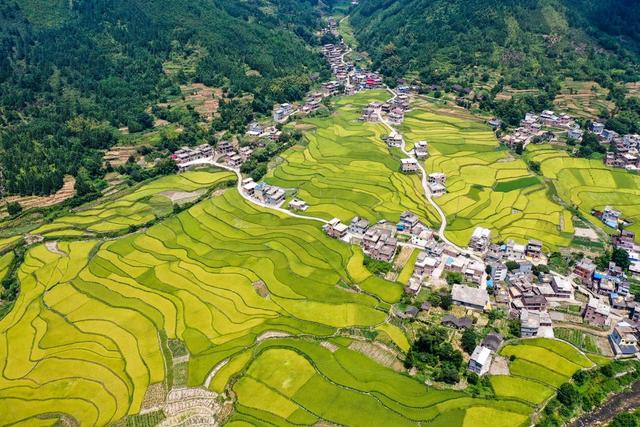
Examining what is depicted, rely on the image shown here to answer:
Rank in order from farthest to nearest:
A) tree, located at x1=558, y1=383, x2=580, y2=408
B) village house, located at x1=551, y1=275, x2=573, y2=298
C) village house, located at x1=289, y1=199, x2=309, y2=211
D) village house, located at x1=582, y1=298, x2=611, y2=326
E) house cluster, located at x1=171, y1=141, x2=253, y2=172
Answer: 1. house cluster, located at x1=171, y1=141, x2=253, y2=172
2. village house, located at x1=289, y1=199, x2=309, y2=211
3. village house, located at x1=551, y1=275, x2=573, y2=298
4. village house, located at x1=582, y1=298, x2=611, y2=326
5. tree, located at x1=558, y1=383, x2=580, y2=408

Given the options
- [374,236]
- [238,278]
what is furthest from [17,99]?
[374,236]

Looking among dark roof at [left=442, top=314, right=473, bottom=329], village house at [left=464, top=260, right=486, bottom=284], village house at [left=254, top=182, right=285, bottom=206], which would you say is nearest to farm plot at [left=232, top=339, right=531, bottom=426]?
dark roof at [left=442, top=314, right=473, bottom=329]

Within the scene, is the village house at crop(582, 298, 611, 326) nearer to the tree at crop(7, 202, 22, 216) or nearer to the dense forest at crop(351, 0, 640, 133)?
the dense forest at crop(351, 0, 640, 133)

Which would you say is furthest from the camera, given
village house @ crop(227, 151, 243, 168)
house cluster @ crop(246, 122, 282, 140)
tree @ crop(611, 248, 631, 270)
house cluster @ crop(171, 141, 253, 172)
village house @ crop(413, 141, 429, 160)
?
house cluster @ crop(246, 122, 282, 140)

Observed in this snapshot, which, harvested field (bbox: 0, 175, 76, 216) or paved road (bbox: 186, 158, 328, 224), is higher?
paved road (bbox: 186, 158, 328, 224)

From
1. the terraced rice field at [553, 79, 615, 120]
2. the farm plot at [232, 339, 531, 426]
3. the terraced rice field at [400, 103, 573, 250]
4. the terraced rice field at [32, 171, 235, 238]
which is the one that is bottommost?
the terraced rice field at [32, 171, 235, 238]

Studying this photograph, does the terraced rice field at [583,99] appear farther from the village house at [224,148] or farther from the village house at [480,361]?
the village house at [480,361]
